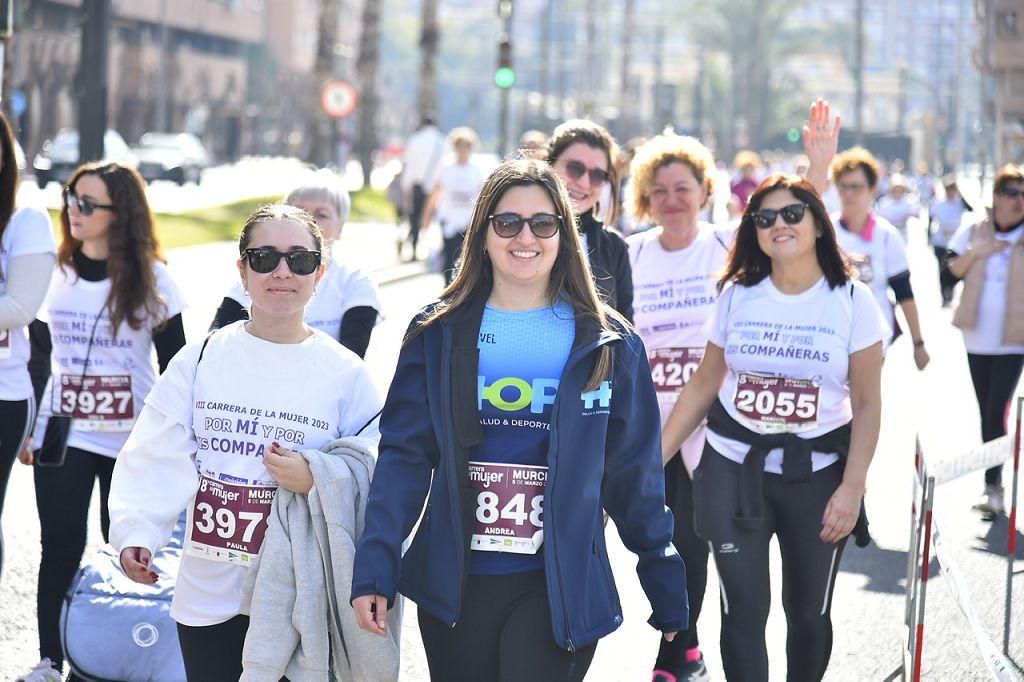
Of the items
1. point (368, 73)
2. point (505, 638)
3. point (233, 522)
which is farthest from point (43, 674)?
point (368, 73)

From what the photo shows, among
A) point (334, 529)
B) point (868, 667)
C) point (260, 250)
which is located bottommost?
point (868, 667)

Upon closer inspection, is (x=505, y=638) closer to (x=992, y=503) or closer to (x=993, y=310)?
(x=992, y=503)

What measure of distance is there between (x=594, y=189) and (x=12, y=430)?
2191 mm

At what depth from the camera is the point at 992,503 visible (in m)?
8.96

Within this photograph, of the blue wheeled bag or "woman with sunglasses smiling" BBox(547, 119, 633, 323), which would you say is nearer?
the blue wheeled bag

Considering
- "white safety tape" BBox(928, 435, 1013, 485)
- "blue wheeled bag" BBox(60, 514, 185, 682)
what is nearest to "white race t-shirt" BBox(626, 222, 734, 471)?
"white safety tape" BBox(928, 435, 1013, 485)

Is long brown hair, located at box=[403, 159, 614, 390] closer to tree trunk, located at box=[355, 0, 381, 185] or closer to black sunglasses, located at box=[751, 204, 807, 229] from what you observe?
black sunglasses, located at box=[751, 204, 807, 229]

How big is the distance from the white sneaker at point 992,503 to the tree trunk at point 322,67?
108 ft

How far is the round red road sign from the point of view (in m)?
32.7

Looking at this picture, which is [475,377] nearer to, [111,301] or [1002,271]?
[111,301]

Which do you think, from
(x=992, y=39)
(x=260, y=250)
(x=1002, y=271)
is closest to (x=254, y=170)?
(x=992, y=39)

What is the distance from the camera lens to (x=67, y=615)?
5.05 metres

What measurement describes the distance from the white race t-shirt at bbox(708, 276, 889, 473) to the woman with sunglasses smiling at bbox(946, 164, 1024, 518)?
13.7 feet

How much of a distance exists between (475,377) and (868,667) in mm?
3004
